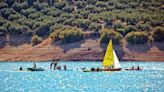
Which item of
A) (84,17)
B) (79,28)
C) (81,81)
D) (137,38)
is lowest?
(81,81)

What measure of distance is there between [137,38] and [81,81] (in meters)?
69.9

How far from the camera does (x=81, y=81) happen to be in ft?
292

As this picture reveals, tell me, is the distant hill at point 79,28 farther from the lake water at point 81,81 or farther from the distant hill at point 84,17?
the lake water at point 81,81

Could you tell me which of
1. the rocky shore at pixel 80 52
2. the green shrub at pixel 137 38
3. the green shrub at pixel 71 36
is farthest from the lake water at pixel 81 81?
the green shrub at pixel 71 36

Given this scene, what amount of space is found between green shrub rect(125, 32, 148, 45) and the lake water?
47.3 m

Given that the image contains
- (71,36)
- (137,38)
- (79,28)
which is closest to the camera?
(137,38)

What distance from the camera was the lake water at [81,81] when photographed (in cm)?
7581

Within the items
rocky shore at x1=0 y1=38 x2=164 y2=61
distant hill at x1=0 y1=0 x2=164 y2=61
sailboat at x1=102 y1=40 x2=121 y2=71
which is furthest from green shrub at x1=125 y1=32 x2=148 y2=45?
sailboat at x1=102 y1=40 x2=121 y2=71

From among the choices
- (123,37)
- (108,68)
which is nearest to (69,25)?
(123,37)

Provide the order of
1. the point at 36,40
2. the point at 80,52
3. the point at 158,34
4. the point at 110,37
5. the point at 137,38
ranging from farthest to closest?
1. the point at 36,40
2. the point at 158,34
3. the point at 110,37
4. the point at 137,38
5. the point at 80,52

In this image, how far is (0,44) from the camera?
16600cm

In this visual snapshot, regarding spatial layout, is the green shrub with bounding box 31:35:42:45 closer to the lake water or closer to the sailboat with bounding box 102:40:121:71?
the lake water

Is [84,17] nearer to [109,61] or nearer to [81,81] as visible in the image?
[109,61]

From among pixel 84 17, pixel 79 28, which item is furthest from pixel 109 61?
pixel 84 17
